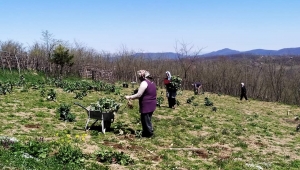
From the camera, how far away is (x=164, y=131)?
37.7 ft

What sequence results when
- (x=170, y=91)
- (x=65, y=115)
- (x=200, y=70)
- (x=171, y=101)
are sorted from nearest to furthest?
(x=65, y=115)
(x=170, y=91)
(x=171, y=101)
(x=200, y=70)

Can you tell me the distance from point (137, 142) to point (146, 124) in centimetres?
76

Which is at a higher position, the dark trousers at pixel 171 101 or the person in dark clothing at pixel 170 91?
the person in dark clothing at pixel 170 91

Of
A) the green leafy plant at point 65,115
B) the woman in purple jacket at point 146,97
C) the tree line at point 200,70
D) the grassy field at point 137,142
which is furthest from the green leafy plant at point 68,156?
the tree line at point 200,70

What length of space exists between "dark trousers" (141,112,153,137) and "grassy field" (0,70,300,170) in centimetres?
24

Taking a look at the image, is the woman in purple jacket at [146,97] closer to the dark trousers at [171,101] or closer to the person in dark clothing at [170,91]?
the person in dark clothing at [170,91]

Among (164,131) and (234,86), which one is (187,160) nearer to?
(164,131)

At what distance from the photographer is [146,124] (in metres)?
10.1

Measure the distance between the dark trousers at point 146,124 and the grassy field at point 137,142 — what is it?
24cm

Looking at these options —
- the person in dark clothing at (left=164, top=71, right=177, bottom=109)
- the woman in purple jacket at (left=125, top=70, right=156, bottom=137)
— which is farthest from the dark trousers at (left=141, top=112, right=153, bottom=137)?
the person in dark clothing at (left=164, top=71, right=177, bottom=109)

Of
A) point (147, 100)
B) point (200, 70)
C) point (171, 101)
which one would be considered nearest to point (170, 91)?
point (171, 101)

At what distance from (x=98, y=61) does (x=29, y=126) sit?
37.2 m

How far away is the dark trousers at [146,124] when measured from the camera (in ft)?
32.6

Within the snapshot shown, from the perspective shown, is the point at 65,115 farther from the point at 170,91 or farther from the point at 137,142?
the point at 170,91
